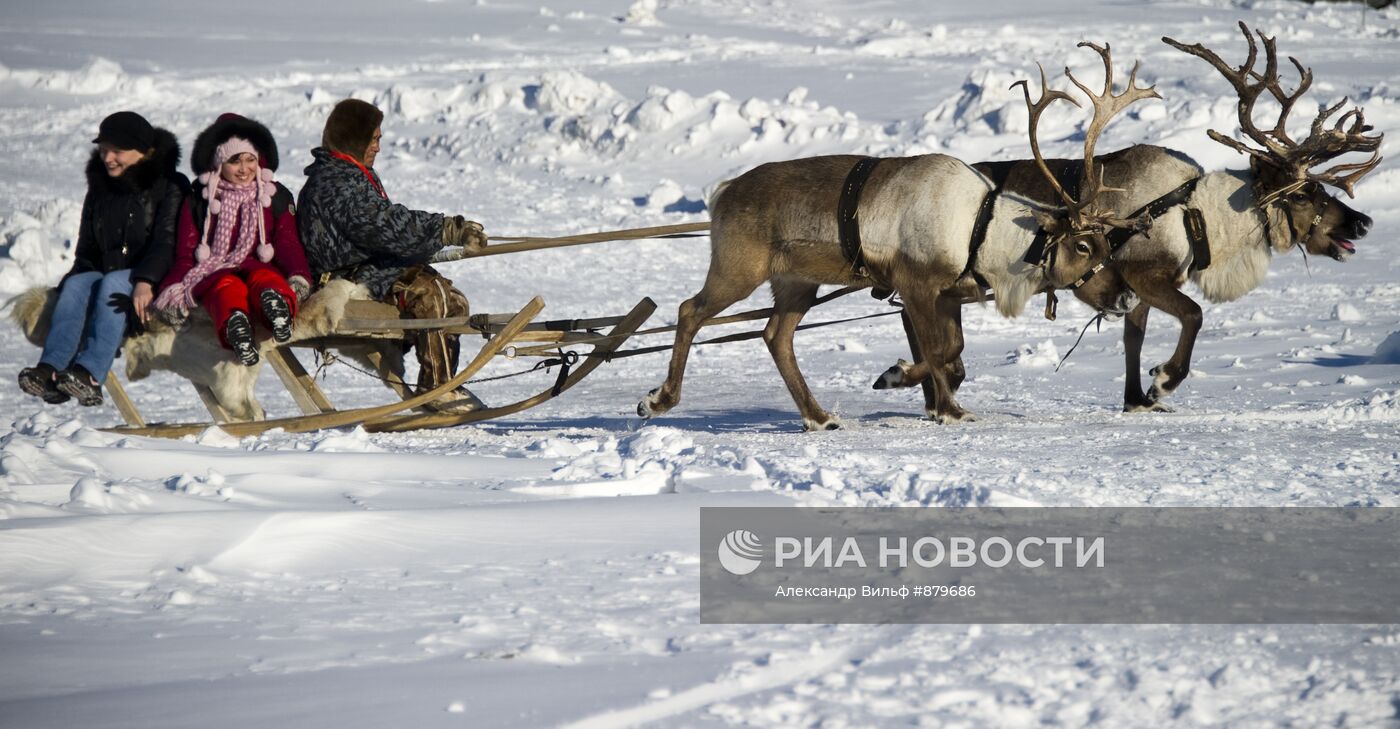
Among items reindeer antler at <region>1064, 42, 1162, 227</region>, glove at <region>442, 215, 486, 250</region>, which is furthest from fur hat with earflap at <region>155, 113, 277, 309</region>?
reindeer antler at <region>1064, 42, 1162, 227</region>

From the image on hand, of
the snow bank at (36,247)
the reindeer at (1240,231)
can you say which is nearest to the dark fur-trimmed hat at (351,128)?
the reindeer at (1240,231)

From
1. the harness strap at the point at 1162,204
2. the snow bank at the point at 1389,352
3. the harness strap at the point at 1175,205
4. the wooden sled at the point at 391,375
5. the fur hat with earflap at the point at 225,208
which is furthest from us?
the snow bank at the point at 1389,352

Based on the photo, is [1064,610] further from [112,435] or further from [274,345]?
[274,345]

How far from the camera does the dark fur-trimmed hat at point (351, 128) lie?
7.16 m

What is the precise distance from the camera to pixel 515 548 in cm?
443

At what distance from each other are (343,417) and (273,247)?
3.02 feet

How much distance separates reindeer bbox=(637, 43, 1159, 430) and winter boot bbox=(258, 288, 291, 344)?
1.90 m

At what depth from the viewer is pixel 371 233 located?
6.98 metres

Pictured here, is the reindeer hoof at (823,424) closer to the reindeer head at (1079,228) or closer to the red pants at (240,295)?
the reindeer head at (1079,228)

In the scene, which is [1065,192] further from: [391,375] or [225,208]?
[225,208]

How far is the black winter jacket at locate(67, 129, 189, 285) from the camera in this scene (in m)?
6.91

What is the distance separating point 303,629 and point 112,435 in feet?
9.25

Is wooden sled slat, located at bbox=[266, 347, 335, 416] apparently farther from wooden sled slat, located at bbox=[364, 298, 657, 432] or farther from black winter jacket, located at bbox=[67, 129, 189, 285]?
black winter jacket, located at bbox=[67, 129, 189, 285]

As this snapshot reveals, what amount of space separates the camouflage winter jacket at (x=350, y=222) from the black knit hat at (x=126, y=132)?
2.58 ft
